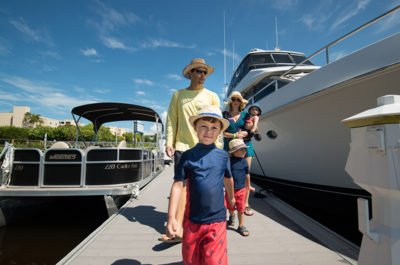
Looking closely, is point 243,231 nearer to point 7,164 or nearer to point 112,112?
point 7,164

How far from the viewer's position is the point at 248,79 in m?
8.45

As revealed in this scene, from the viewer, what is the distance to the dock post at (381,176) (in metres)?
0.99

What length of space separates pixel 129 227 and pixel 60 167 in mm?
2450

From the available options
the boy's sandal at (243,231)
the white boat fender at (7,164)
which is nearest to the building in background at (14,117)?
the white boat fender at (7,164)

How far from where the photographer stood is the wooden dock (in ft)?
6.84

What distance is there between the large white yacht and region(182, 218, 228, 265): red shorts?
10.9 feet

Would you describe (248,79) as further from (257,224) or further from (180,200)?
(180,200)

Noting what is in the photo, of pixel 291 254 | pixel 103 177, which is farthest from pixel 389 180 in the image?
pixel 103 177

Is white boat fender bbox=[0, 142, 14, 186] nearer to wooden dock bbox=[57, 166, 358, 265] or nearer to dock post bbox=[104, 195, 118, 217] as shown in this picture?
dock post bbox=[104, 195, 118, 217]

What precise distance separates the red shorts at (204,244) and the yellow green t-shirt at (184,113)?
42.5 inches

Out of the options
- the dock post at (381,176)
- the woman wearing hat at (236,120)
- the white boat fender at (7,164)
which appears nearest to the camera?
the dock post at (381,176)

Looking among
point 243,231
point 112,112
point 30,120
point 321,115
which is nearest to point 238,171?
point 243,231

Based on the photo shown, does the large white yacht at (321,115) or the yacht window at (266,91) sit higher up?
the yacht window at (266,91)

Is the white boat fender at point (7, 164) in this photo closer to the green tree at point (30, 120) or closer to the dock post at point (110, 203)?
the dock post at point (110, 203)
